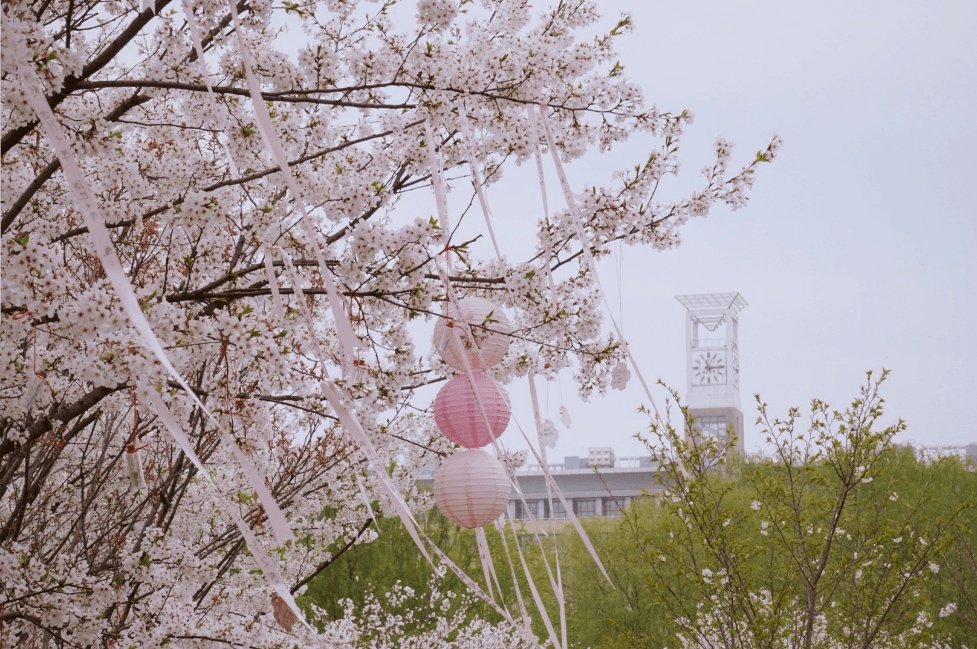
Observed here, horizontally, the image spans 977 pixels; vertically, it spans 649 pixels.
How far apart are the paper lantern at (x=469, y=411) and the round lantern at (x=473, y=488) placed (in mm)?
100

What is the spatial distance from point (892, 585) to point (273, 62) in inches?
264

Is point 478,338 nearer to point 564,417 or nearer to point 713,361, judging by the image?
point 564,417

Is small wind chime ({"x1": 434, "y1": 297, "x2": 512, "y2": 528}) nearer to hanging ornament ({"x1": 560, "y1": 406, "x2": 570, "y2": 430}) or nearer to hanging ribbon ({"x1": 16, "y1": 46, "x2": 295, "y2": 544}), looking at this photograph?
hanging ornament ({"x1": 560, "y1": 406, "x2": 570, "y2": 430})

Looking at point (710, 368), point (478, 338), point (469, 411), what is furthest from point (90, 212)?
point (710, 368)

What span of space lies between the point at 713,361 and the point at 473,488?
251 feet

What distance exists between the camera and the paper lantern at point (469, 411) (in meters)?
4.72

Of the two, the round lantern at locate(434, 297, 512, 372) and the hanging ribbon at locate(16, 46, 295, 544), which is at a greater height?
the hanging ribbon at locate(16, 46, 295, 544)

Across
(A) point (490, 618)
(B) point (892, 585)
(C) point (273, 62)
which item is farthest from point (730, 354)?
(C) point (273, 62)

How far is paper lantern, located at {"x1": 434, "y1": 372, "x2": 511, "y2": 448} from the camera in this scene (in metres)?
4.72

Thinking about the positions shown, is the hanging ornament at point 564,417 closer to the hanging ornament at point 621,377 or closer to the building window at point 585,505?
the hanging ornament at point 621,377

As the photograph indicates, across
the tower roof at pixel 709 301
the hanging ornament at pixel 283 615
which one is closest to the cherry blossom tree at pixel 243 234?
the hanging ornament at pixel 283 615

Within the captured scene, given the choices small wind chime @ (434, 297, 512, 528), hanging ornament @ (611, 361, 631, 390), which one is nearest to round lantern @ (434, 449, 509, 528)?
small wind chime @ (434, 297, 512, 528)

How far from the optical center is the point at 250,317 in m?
3.73

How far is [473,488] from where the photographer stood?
4.74m
